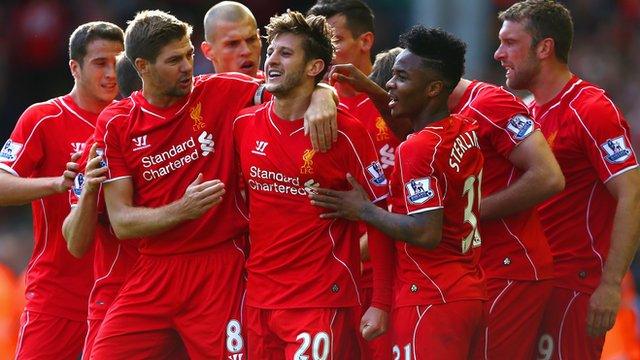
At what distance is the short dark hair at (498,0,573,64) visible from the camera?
27.3 feet

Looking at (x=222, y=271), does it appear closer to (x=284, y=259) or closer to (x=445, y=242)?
(x=284, y=259)

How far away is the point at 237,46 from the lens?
9578 millimetres

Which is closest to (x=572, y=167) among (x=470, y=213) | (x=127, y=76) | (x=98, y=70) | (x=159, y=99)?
(x=470, y=213)

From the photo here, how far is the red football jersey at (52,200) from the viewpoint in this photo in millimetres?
8891

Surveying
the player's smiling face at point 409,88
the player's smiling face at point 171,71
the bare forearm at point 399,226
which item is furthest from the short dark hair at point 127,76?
the bare forearm at point 399,226

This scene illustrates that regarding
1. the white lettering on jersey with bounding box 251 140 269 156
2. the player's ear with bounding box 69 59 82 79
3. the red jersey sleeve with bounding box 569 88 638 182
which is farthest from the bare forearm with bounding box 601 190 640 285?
the player's ear with bounding box 69 59 82 79

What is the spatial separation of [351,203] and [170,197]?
1.12 m

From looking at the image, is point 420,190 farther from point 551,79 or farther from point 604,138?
point 551,79

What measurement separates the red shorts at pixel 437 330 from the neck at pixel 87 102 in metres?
2.75

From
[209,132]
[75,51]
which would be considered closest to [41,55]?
[75,51]

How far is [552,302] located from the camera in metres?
8.31

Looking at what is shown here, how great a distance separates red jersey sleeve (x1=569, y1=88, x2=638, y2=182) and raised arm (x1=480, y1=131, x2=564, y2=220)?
32 cm

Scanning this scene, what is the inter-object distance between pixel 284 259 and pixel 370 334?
0.65 meters

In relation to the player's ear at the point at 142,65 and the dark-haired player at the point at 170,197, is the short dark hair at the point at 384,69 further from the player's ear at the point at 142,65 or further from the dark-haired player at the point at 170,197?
the player's ear at the point at 142,65
